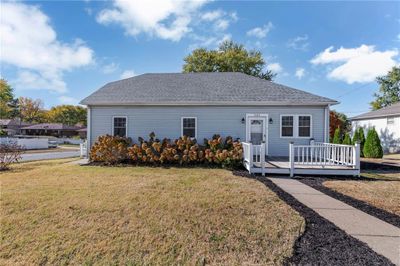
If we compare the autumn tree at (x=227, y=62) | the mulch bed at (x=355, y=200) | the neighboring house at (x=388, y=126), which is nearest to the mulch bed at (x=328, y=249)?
the mulch bed at (x=355, y=200)

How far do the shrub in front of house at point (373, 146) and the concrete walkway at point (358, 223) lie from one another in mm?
13080

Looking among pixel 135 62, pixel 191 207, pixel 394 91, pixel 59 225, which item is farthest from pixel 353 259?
pixel 394 91

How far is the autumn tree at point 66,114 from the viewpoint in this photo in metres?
57.8

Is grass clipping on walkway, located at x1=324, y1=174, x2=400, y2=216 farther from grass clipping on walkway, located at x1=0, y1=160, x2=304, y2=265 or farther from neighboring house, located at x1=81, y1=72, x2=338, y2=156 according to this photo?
neighboring house, located at x1=81, y1=72, x2=338, y2=156

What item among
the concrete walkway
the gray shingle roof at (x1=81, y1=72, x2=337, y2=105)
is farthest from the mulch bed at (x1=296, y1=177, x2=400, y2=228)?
the gray shingle roof at (x1=81, y1=72, x2=337, y2=105)

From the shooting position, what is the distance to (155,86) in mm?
13500

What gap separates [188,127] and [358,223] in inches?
347

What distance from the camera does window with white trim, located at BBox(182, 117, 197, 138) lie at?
38.8 feet

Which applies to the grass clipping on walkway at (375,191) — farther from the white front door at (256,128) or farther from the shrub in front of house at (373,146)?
the shrub in front of house at (373,146)

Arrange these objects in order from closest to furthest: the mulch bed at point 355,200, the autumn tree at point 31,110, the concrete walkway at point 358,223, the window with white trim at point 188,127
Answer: the concrete walkway at point 358,223, the mulch bed at point 355,200, the window with white trim at point 188,127, the autumn tree at point 31,110

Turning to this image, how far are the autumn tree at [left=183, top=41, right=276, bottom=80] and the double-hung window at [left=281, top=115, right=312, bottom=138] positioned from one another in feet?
50.0

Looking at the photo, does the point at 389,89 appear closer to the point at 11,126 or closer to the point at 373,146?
the point at 373,146

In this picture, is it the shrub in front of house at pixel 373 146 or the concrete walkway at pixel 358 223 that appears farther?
the shrub in front of house at pixel 373 146

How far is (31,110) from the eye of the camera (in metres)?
57.9
